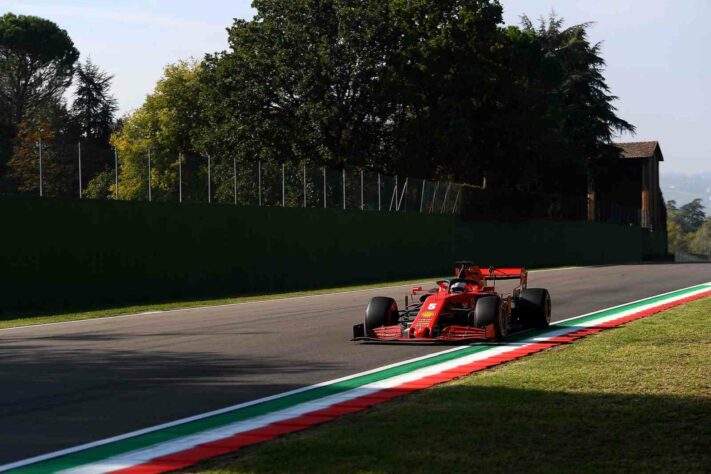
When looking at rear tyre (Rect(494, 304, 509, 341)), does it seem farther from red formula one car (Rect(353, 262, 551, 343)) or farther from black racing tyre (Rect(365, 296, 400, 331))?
black racing tyre (Rect(365, 296, 400, 331))

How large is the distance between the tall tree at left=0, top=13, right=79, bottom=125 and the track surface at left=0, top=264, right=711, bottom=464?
2770 inches

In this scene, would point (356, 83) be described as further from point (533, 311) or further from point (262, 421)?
point (262, 421)

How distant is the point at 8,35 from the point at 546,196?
55254 millimetres

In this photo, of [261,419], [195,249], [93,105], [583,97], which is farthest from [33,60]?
[261,419]

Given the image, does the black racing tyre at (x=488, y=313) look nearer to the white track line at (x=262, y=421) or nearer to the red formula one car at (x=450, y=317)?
the red formula one car at (x=450, y=317)

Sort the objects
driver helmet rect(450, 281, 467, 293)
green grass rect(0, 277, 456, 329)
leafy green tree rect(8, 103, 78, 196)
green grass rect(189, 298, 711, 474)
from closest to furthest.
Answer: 1. green grass rect(189, 298, 711, 474)
2. driver helmet rect(450, 281, 467, 293)
3. green grass rect(0, 277, 456, 329)
4. leafy green tree rect(8, 103, 78, 196)

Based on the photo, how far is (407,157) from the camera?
50.5 meters

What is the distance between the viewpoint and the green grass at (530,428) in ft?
22.0

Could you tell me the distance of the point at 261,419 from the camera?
8.70 metres

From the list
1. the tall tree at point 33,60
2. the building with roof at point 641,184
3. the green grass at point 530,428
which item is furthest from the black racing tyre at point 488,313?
the tall tree at point 33,60

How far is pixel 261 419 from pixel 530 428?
7.36ft

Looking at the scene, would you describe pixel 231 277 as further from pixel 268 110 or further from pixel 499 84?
pixel 499 84

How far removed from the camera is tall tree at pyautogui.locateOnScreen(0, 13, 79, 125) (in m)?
86.9

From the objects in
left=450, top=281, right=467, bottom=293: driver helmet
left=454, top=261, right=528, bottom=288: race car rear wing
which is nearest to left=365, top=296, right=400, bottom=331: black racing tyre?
left=450, top=281, right=467, bottom=293: driver helmet
